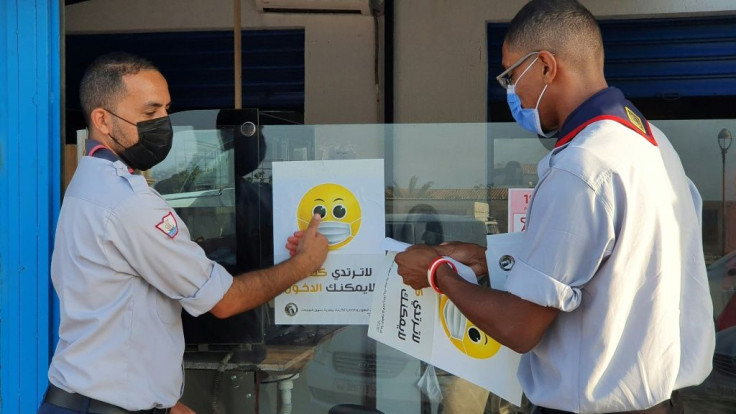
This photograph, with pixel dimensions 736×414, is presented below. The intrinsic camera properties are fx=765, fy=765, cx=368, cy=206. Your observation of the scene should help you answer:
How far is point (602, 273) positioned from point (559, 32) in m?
0.62

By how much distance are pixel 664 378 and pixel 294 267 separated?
117cm

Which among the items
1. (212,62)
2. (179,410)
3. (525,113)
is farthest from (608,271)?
(212,62)

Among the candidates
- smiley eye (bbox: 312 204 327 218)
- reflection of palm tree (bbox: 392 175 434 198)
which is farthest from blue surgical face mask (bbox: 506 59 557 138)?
smiley eye (bbox: 312 204 327 218)

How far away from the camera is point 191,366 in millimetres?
2625

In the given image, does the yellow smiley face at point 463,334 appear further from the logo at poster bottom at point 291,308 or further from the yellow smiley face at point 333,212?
the logo at poster bottom at point 291,308

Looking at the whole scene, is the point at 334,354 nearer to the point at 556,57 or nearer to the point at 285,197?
the point at 285,197

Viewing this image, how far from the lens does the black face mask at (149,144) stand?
230cm

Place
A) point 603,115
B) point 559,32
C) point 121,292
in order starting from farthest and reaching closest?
point 121,292 < point 559,32 < point 603,115

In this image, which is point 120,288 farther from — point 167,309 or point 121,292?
point 167,309

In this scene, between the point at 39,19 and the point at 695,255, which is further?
the point at 39,19

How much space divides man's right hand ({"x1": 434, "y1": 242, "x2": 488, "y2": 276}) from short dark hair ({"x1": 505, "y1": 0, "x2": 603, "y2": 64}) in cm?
69

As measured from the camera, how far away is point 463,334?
7.66 feet

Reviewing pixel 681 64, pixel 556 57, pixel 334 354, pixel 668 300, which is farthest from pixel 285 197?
pixel 681 64

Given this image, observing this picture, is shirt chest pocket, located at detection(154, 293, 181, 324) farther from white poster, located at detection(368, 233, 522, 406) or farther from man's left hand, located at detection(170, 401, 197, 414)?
white poster, located at detection(368, 233, 522, 406)
